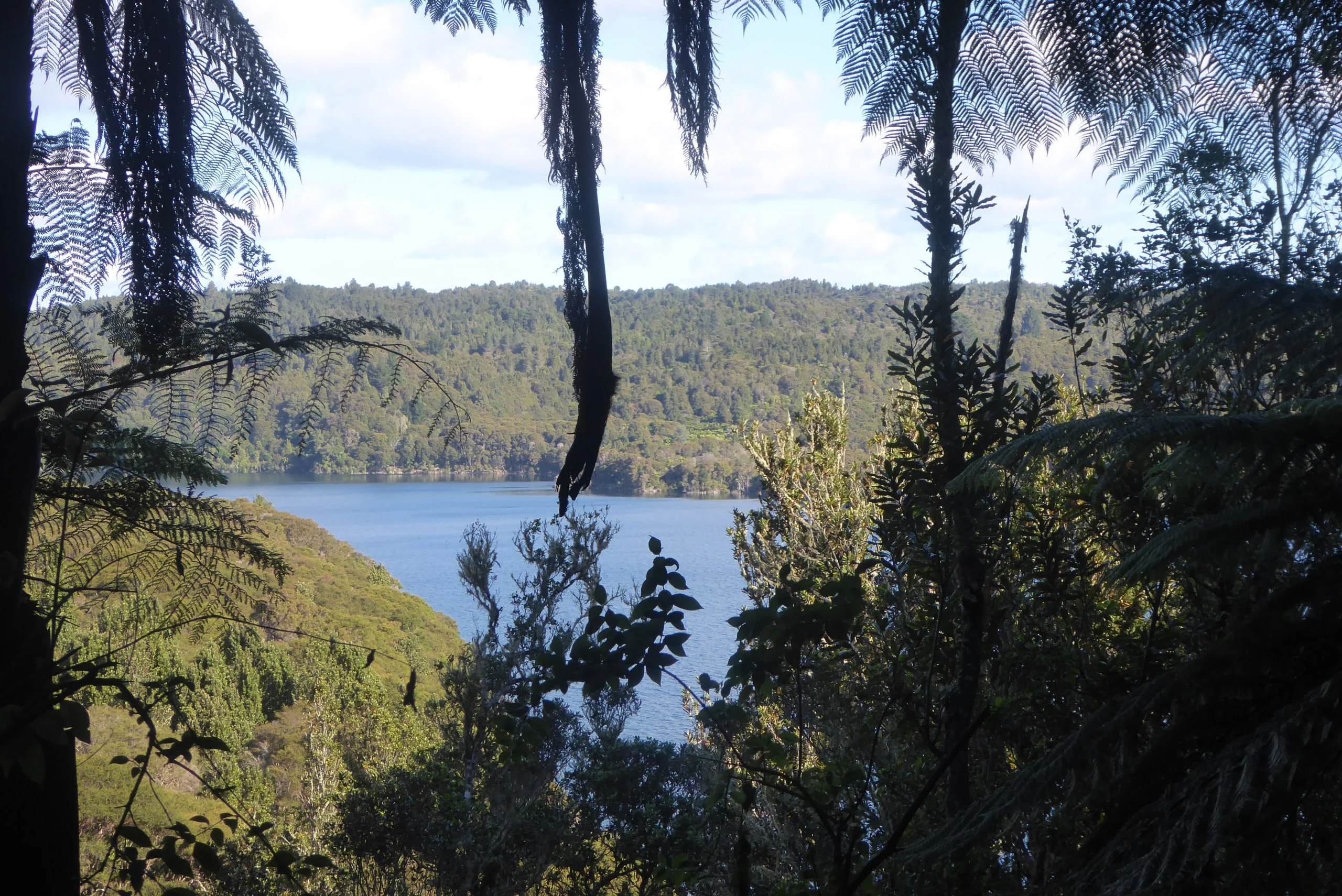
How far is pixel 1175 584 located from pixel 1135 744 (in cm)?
184

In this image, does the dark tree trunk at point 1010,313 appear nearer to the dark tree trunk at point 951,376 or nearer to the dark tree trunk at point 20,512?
the dark tree trunk at point 951,376

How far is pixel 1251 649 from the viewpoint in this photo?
3.09 feet

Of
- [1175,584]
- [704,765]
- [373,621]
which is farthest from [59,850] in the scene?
[373,621]

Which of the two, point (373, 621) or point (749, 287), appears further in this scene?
point (749, 287)

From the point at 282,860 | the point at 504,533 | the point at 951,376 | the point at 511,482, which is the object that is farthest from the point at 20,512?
the point at 504,533

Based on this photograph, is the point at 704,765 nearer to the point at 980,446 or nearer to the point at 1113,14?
the point at 980,446

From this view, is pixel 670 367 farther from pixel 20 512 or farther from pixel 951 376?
pixel 20 512

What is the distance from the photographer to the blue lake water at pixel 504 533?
1270 cm

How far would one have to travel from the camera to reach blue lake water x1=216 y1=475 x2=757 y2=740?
12695mm

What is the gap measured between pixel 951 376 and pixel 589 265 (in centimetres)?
86

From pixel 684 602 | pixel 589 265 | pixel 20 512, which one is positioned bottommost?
pixel 684 602

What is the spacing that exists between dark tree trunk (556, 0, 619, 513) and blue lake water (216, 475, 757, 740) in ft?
1.76

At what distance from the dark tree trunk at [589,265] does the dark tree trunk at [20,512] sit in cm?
56

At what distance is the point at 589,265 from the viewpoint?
3.69 ft
